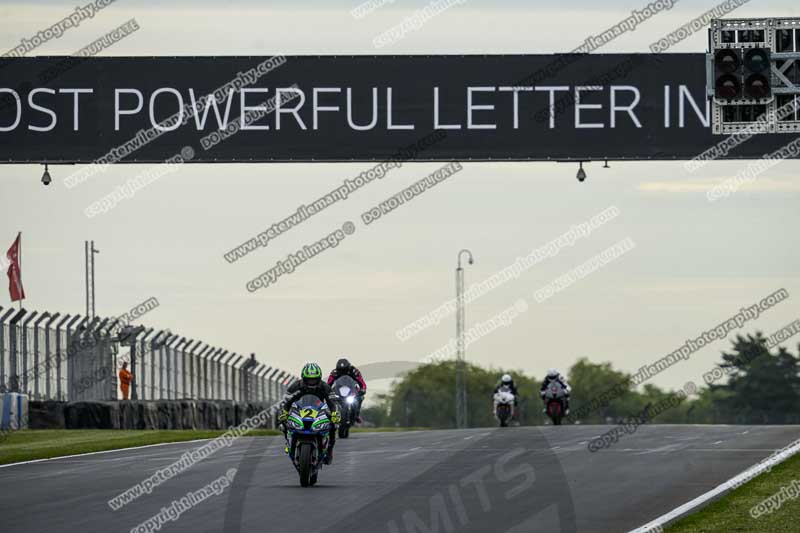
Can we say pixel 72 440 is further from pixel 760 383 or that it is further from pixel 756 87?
pixel 760 383

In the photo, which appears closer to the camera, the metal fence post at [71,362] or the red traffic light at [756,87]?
the red traffic light at [756,87]

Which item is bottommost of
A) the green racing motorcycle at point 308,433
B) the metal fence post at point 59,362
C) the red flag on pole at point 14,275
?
the green racing motorcycle at point 308,433

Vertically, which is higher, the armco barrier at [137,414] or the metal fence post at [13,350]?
the metal fence post at [13,350]

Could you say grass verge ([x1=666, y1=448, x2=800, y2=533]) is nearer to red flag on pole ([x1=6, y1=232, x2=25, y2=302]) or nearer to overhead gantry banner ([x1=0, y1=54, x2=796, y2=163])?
overhead gantry banner ([x1=0, y1=54, x2=796, y2=163])

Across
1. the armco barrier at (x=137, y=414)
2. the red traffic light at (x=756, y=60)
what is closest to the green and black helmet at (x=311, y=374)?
the red traffic light at (x=756, y=60)

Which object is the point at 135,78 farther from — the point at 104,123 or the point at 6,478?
the point at 6,478

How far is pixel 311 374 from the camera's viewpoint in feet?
65.3

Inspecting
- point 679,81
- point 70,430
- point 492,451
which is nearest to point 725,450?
point 492,451

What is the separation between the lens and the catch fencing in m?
33.2

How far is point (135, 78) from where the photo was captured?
29.9 meters

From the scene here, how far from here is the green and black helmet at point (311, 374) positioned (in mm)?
19891

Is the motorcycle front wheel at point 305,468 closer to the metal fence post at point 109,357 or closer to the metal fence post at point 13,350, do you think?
the metal fence post at point 13,350

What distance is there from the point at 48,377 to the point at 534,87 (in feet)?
40.6

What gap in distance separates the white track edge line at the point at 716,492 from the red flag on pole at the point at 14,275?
2140cm
